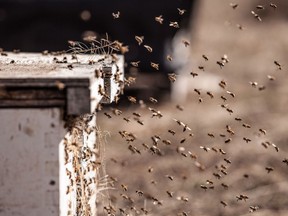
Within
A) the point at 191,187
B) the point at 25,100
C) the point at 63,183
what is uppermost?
the point at 191,187

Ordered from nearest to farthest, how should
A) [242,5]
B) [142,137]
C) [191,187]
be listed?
[191,187], [142,137], [242,5]

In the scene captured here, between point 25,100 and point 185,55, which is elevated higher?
point 185,55

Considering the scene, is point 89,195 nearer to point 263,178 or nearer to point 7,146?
point 7,146

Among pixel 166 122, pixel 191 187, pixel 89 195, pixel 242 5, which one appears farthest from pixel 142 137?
pixel 242 5

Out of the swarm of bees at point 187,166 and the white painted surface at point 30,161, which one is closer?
the white painted surface at point 30,161

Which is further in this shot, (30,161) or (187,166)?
(187,166)

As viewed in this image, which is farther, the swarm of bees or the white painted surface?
the swarm of bees

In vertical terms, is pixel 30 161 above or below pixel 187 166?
below

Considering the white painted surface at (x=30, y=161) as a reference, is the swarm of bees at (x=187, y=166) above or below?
above
